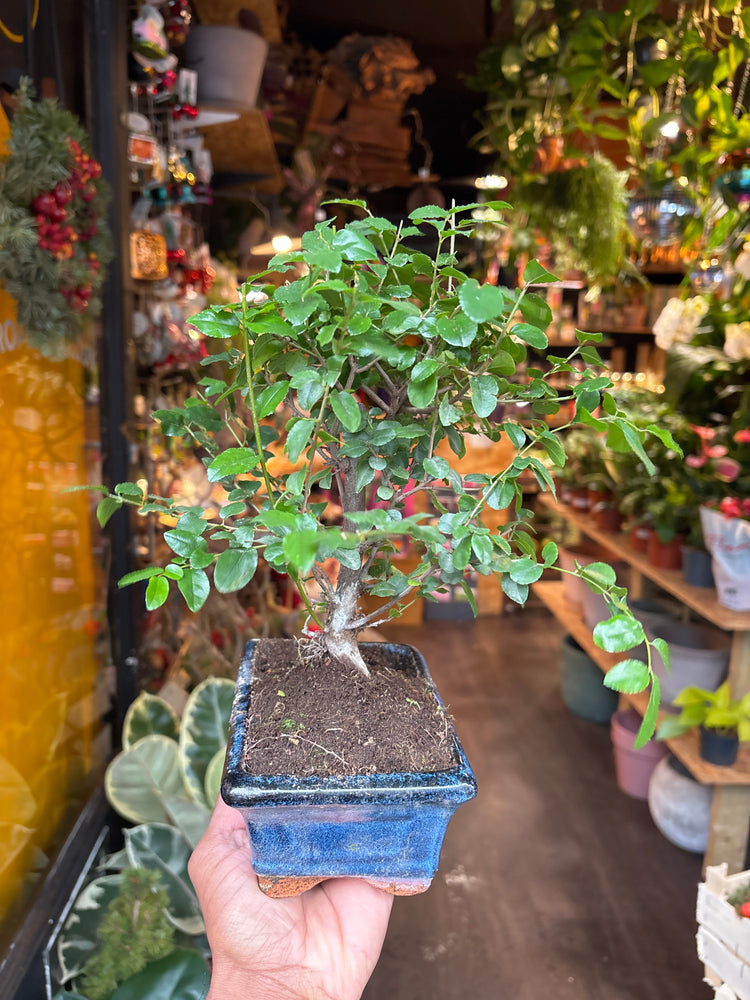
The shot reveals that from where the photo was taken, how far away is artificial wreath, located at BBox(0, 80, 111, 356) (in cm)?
123

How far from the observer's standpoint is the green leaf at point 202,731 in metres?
1.65

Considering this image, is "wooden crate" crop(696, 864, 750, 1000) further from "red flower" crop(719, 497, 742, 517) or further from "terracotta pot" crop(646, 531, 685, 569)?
"terracotta pot" crop(646, 531, 685, 569)

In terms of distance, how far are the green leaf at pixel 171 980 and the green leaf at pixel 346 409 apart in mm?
1201

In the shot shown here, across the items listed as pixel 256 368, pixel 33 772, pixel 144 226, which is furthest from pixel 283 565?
pixel 144 226

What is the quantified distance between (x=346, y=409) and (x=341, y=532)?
11cm

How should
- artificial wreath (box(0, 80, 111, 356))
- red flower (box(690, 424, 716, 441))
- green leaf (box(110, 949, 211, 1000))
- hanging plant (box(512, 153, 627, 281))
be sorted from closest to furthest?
artificial wreath (box(0, 80, 111, 356))
green leaf (box(110, 949, 211, 1000))
red flower (box(690, 424, 716, 441))
hanging plant (box(512, 153, 627, 281))

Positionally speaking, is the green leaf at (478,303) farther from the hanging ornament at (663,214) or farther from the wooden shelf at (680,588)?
the hanging ornament at (663,214)

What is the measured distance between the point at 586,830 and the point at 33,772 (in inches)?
69.0

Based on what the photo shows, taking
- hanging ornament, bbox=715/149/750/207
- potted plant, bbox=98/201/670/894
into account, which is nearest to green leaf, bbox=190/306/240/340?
potted plant, bbox=98/201/670/894

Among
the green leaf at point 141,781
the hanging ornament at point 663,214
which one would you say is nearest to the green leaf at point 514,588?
the green leaf at point 141,781

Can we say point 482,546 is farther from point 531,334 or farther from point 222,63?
point 222,63

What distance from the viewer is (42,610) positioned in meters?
1.51

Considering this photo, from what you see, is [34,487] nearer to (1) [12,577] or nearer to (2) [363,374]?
(1) [12,577]

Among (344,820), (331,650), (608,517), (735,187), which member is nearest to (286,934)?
(344,820)
